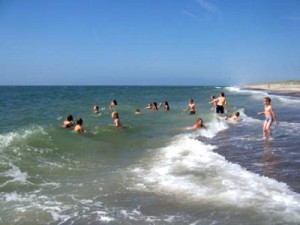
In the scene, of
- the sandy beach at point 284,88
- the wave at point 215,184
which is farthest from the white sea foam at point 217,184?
the sandy beach at point 284,88

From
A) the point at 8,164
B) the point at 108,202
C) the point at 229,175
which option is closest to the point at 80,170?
the point at 8,164

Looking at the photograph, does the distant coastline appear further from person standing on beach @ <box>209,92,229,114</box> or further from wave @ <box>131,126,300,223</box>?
wave @ <box>131,126,300,223</box>

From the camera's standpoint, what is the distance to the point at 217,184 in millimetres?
7852

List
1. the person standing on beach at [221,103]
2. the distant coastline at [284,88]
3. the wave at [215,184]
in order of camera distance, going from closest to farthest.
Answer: the wave at [215,184]
the person standing on beach at [221,103]
the distant coastline at [284,88]

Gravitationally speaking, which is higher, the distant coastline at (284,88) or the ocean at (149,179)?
the distant coastline at (284,88)

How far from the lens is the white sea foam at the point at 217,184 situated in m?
6.43

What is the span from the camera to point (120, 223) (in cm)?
585

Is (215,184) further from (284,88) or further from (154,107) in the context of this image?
(284,88)

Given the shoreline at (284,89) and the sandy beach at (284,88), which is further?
the sandy beach at (284,88)

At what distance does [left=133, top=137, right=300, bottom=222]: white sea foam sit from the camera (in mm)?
6434

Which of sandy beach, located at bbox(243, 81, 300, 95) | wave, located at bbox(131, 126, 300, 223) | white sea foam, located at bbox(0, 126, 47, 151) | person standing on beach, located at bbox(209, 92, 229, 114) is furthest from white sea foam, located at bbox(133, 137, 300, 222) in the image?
sandy beach, located at bbox(243, 81, 300, 95)

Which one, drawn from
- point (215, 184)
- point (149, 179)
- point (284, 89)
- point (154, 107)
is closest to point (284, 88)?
point (284, 89)

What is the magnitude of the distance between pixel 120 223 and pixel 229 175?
11.5 feet

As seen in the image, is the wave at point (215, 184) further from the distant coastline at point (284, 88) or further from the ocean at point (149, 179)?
the distant coastline at point (284, 88)
